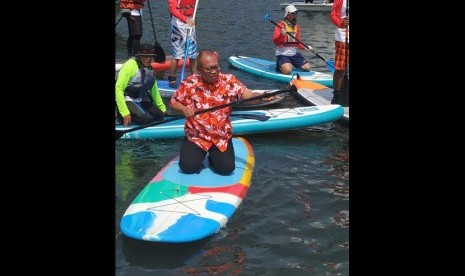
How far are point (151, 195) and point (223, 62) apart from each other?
757 centimetres

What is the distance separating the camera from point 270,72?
10188mm

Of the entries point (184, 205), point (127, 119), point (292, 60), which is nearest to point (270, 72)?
point (292, 60)

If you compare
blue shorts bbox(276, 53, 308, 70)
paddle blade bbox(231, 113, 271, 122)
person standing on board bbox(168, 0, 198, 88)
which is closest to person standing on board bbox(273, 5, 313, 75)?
blue shorts bbox(276, 53, 308, 70)

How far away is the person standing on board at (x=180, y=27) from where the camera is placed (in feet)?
28.6

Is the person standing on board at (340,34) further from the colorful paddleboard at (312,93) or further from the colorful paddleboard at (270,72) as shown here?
the colorful paddleboard at (270,72)

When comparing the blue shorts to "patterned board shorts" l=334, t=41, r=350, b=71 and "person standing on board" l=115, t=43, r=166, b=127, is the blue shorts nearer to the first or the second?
"patterned board shorts" l=334, t=41, r=350, b=71

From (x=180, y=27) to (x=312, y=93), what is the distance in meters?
2.06

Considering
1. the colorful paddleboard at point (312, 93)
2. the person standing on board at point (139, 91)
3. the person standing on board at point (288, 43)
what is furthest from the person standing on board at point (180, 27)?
the person standing on board at point (139, 91)

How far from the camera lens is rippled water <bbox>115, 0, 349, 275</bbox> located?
4.32 m

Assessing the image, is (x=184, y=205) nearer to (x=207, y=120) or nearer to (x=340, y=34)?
(x=207, y=120)
